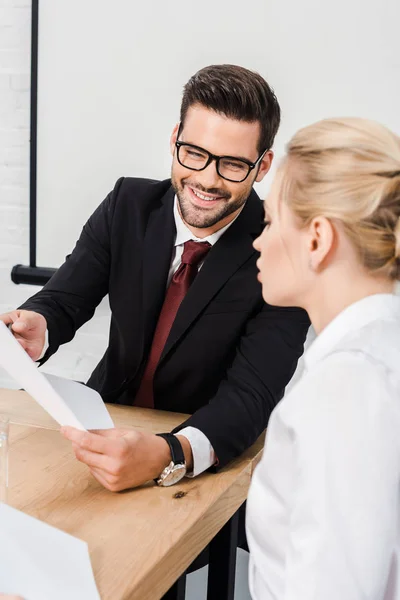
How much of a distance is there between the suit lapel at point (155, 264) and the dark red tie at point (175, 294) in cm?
1

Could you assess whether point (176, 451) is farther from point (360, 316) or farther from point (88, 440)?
point (360, 316)

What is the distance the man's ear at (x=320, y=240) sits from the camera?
85cm

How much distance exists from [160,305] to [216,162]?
352 mm

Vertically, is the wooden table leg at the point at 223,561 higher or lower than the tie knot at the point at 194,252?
lower

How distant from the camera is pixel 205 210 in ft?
5.41

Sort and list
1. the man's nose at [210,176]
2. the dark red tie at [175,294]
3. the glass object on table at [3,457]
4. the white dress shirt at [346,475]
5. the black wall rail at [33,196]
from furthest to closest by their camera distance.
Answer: the black wall rail at [33,196] → the dark red tie at [175,294] → the man's nose at [210,176] → the glass object on table at [3,457] → the white dress shirt at [346,475]

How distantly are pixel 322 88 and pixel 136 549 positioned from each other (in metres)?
1.74

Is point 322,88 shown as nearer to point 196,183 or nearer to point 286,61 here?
point 286,61

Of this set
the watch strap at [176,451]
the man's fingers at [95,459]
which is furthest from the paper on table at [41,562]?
the watch strap at [176,451]

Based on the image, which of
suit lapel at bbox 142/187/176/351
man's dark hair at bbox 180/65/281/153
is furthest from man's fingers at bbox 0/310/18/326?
man's dark hair at bbox 180/65/281/153

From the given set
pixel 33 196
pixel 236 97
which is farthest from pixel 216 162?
pixel 33 196

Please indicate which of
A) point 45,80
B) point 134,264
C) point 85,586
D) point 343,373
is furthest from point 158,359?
point 45,80

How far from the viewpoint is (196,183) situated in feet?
5.35

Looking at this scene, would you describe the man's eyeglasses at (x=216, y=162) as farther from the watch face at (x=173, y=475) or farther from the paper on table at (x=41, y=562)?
the paper on table at (x=41, y=562)
